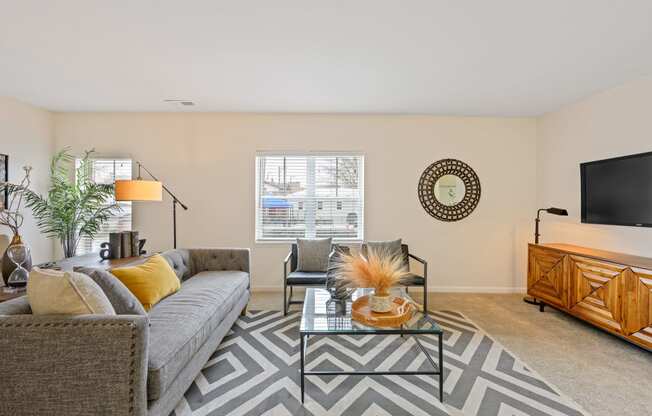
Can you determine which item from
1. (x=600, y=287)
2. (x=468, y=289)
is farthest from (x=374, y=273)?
(x=468, y=289)

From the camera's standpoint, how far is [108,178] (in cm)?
412

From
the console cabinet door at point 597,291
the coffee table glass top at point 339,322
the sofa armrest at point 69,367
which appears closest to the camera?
the sofa armrest at point 69,367

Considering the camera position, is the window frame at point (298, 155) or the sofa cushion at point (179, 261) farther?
the window frame at point (298, 155)

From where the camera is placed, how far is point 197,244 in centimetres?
417

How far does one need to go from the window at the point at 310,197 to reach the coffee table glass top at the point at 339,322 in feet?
5.70

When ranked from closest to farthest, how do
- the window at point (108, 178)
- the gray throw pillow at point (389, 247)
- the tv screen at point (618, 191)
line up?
the tv screen at point (618, 191) → the gray throw pillow at point (389, 247) → the window at point (108, 178)

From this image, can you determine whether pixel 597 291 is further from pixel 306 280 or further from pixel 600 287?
pixel 306 280

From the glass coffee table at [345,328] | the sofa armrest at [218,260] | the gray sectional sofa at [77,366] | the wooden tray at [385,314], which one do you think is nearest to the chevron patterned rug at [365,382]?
the glass coffee table at [345,328]

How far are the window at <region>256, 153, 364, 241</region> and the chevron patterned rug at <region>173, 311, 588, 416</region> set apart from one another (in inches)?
68.1

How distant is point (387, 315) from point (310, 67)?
7.26 feet

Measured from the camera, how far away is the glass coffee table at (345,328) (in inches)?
73.7

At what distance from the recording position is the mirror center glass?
164 inches

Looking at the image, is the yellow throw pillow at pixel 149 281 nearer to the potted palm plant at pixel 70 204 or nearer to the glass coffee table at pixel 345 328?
the glass coffee table at pixel 345 328

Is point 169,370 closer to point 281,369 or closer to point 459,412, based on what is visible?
point 281,369
